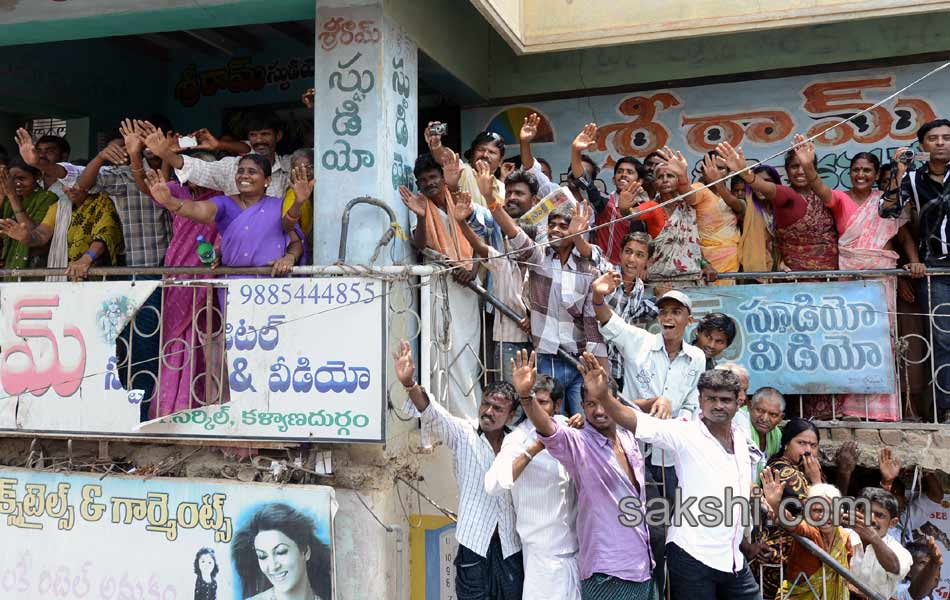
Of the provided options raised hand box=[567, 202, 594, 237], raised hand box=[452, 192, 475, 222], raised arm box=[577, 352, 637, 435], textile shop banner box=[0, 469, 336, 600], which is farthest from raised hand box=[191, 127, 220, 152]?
raised arm box=[577, 352, 637, 435]

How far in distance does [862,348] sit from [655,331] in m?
1.34

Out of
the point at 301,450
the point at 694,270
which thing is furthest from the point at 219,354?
the point at 694,270

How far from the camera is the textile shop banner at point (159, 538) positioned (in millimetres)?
5141

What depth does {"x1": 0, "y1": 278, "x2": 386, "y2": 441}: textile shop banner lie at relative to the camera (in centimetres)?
504

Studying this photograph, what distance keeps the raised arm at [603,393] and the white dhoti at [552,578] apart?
0.81m

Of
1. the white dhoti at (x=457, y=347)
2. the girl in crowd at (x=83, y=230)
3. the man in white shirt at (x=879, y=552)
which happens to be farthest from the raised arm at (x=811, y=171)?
the girl in crowd at (x=83, y=230)

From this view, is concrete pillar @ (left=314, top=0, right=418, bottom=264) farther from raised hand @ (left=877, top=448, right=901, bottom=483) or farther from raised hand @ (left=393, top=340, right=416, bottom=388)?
raised hand @ (left=877, top=448, right=901, bottom=483)

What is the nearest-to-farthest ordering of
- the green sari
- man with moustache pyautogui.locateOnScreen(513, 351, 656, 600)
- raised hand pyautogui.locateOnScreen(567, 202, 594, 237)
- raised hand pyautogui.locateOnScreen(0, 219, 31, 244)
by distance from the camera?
man with moustache pyautogui.locateOnScreen(513, 351, 656, 600), raised hand pyautogui.locateOnScreen(567, 202, 594, 237), raised hand pyautogui.locateOnScreen(0, 219, 31, 244), the green sari

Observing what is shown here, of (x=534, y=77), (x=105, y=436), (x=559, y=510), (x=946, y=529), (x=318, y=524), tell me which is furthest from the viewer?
(x=534, y=77)

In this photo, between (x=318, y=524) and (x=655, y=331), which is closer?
(x=318, y=524)

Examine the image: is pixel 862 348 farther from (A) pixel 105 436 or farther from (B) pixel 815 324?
(A) pixel 105 436

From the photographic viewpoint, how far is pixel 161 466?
5539mm

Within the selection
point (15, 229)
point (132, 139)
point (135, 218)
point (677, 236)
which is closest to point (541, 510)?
point (677, 236)

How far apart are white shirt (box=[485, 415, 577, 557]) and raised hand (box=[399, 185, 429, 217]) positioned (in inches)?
65.9
